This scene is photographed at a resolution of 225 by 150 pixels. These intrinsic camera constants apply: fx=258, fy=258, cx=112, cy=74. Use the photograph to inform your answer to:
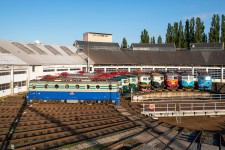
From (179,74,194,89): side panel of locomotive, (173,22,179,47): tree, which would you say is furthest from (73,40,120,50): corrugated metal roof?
(179,74,194,89): side panel of locomotive

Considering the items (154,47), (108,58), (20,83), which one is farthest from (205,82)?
(20,83)

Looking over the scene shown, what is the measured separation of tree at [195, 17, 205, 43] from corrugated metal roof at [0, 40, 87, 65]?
39.6 meters

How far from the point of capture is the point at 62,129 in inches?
795

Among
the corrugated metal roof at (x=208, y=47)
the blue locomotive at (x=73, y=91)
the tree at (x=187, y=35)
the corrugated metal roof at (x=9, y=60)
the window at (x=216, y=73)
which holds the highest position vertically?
the tree at (x=187, y=35)

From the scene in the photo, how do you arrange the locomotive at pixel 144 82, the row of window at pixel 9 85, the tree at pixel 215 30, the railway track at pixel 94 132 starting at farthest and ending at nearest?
the tree at pixel 215 30, the locomotive at pixel 144 82, the row of window at pixel 9 85, the railway track at pixel 94 132

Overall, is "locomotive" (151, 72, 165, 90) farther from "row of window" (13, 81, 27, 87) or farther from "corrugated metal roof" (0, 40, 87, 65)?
"row of window" (13, 81, 27, 87)

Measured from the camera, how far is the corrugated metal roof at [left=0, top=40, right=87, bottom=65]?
47.9m

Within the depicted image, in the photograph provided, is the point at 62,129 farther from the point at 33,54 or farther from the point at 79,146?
the point at 33,54

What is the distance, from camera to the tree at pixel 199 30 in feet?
270

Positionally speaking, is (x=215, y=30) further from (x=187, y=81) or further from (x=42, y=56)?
(x=42, y=56)

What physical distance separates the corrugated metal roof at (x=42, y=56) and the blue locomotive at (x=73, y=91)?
1592 cm

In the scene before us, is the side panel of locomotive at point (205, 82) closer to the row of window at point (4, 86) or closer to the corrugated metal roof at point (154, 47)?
the corrugated metal roof at point (154, 47)

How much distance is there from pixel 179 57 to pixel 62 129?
2011 inches

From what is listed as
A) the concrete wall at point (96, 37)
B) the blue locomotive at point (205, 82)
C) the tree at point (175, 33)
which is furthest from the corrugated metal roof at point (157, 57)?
the concrete wall at point (96, 37)
